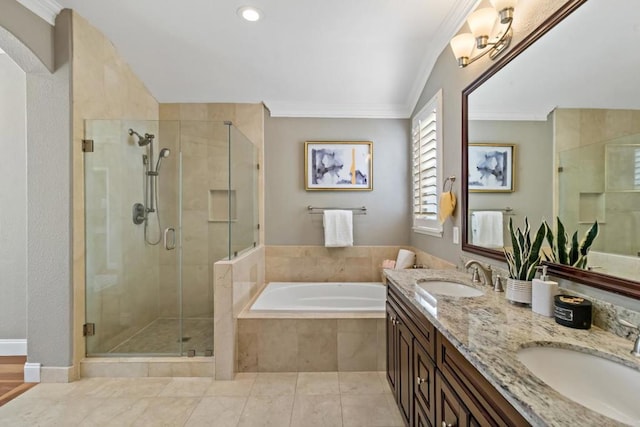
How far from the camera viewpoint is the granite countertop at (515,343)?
58 cm

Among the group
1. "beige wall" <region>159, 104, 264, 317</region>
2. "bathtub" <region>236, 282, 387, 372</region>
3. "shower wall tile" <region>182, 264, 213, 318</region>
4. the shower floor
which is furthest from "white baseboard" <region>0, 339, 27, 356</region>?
"bathtub" <region>236, 282, 387, 372</region>

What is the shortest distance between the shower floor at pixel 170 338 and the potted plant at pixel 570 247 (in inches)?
89.0

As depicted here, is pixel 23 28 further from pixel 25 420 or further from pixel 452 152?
pixel 452 152

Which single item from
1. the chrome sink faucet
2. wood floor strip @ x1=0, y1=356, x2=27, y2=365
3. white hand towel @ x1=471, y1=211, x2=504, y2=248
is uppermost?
white hand towel @ x1=471, y1=211, x2=504, y2=248

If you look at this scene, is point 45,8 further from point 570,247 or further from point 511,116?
point 570,247

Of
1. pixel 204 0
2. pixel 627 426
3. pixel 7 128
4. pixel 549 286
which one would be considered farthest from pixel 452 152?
pixel 7 128

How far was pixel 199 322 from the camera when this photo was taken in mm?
2543

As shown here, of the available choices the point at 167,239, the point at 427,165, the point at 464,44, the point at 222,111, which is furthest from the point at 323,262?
the point at 464,44

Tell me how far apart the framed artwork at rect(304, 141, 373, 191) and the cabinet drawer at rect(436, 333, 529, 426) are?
2.24 metres

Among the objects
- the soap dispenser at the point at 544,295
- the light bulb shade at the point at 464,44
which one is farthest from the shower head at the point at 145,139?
the soap dispenser at the point at 544,295

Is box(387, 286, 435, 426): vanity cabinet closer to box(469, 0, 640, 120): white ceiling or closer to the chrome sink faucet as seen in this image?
the chrome sink faucet

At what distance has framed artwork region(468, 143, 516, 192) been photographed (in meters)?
1.55

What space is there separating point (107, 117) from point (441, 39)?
2772 millimetres

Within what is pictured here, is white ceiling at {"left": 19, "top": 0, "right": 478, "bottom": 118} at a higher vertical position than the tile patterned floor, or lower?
higher
